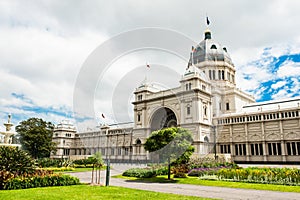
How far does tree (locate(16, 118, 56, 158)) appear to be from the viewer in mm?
59125

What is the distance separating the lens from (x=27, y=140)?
194ft

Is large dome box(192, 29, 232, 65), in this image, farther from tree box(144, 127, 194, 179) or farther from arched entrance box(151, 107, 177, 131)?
tree box(144, 127, 194, 179)

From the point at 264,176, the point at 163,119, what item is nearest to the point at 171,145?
the point at 264,176

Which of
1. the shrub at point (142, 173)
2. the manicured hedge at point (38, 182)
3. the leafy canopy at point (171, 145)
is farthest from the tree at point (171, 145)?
the manicured hedge at point (38, 182)

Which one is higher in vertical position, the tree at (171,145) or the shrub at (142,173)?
the tree at (171,145)

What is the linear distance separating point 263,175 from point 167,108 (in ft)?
132

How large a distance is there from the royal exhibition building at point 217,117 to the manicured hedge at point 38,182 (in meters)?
34.5

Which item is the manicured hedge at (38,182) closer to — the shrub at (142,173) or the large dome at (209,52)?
the shrub at (142,173)

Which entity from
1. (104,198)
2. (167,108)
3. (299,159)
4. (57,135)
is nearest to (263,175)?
(104,198)

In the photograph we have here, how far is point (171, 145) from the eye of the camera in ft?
81.5

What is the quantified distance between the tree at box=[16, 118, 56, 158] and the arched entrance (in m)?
28.3

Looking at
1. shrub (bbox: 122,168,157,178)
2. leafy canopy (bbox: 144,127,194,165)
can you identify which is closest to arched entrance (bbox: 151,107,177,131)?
shrub (bbox: 122,168,157,178)

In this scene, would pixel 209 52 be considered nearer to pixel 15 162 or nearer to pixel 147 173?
pixel 147 173

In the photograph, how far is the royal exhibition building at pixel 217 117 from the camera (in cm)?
4855
